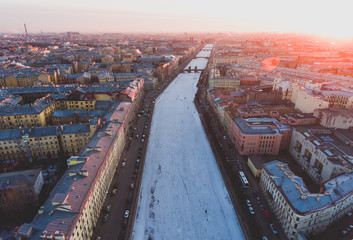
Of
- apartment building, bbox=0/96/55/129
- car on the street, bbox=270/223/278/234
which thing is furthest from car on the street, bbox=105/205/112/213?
apartment building, bbox=0/96/55/129

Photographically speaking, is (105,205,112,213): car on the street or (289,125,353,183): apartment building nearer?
(105,205,112,213): car on the street

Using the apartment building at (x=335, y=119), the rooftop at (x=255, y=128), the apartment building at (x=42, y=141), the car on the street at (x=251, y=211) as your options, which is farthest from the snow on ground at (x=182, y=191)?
the apartment building at (x=335, y=119)

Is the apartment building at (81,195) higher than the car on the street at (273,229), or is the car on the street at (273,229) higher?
the apartment building at (81,195)

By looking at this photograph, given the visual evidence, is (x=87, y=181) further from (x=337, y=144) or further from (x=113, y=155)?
(x=337, y=144)

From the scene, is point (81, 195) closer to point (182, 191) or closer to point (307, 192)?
point (182, 191)

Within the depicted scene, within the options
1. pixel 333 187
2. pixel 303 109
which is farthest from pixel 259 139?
pixel 303 109

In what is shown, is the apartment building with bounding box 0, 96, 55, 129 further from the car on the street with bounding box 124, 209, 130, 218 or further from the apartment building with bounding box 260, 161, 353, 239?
the apartment building with bounding box 260, 161, 353, 239

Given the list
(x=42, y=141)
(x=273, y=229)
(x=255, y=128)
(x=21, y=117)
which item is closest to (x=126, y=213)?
(x=273, y=229)

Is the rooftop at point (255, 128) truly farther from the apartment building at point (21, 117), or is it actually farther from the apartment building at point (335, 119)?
the apartment building at point (21, 117)

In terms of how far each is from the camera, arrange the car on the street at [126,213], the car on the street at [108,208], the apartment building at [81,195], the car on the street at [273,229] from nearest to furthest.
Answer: the apartment building at [81,195]
the car on the street at [273,229]
the car on the street at [126,213]
the car on the street at [108,208]
